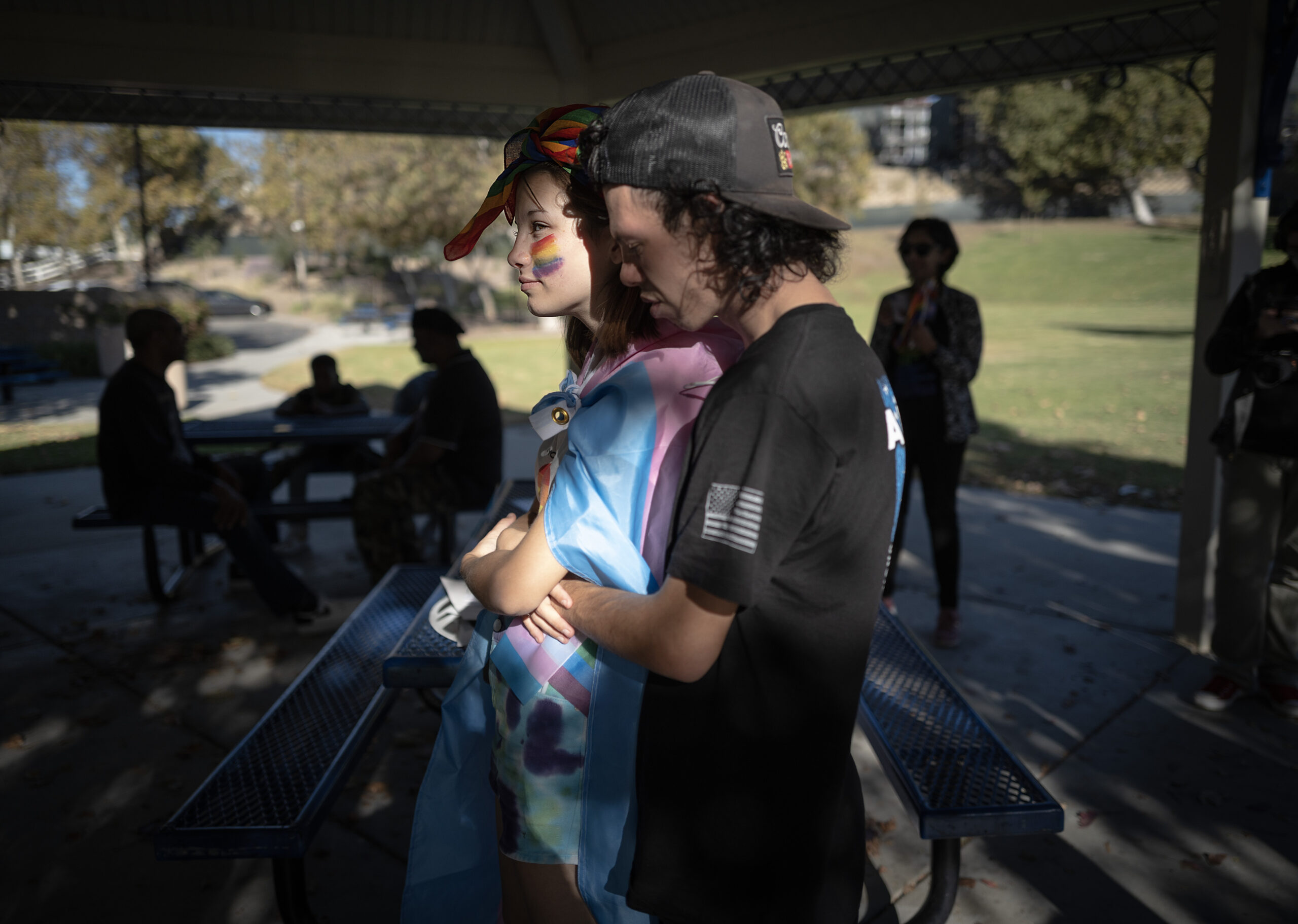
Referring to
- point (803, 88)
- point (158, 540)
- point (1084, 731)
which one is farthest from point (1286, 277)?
point (158, 540)

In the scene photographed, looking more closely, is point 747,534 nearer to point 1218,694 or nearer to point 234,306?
point 1218,694

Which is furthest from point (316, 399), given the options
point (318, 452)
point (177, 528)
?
point (177, 528)

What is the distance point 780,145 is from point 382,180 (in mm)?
25589

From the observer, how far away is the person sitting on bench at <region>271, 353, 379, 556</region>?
21.1 ft

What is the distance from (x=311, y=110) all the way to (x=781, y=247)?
A: 595cm

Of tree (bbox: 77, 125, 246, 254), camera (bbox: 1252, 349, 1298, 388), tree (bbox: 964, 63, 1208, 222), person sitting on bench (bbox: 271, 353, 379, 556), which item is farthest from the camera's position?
tree (bbox: 964, 63, 1208, 222)

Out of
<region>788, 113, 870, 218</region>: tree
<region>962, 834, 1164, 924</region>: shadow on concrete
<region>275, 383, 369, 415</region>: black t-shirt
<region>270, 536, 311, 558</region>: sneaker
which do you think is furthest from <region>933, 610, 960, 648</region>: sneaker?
<region>788, 113, 870, 218</region>: tree

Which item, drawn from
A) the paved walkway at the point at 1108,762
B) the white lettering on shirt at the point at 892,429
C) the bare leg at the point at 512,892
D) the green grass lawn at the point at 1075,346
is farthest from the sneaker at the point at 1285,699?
the bare leg at the point at 512,892

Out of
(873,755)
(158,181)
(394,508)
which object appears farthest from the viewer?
(158,181)

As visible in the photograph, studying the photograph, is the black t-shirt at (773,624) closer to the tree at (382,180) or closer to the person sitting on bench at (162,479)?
the person sitting on bench at (162,479)

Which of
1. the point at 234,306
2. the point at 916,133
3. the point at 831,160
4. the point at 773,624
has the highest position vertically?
the point at 916,133

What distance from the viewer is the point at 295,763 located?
2.39 metres

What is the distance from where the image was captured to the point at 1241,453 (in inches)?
148

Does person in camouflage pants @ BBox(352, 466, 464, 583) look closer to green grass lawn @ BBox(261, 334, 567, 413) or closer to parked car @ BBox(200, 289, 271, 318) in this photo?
green grass lawn @ BBox(261, 334, 567, 413)
